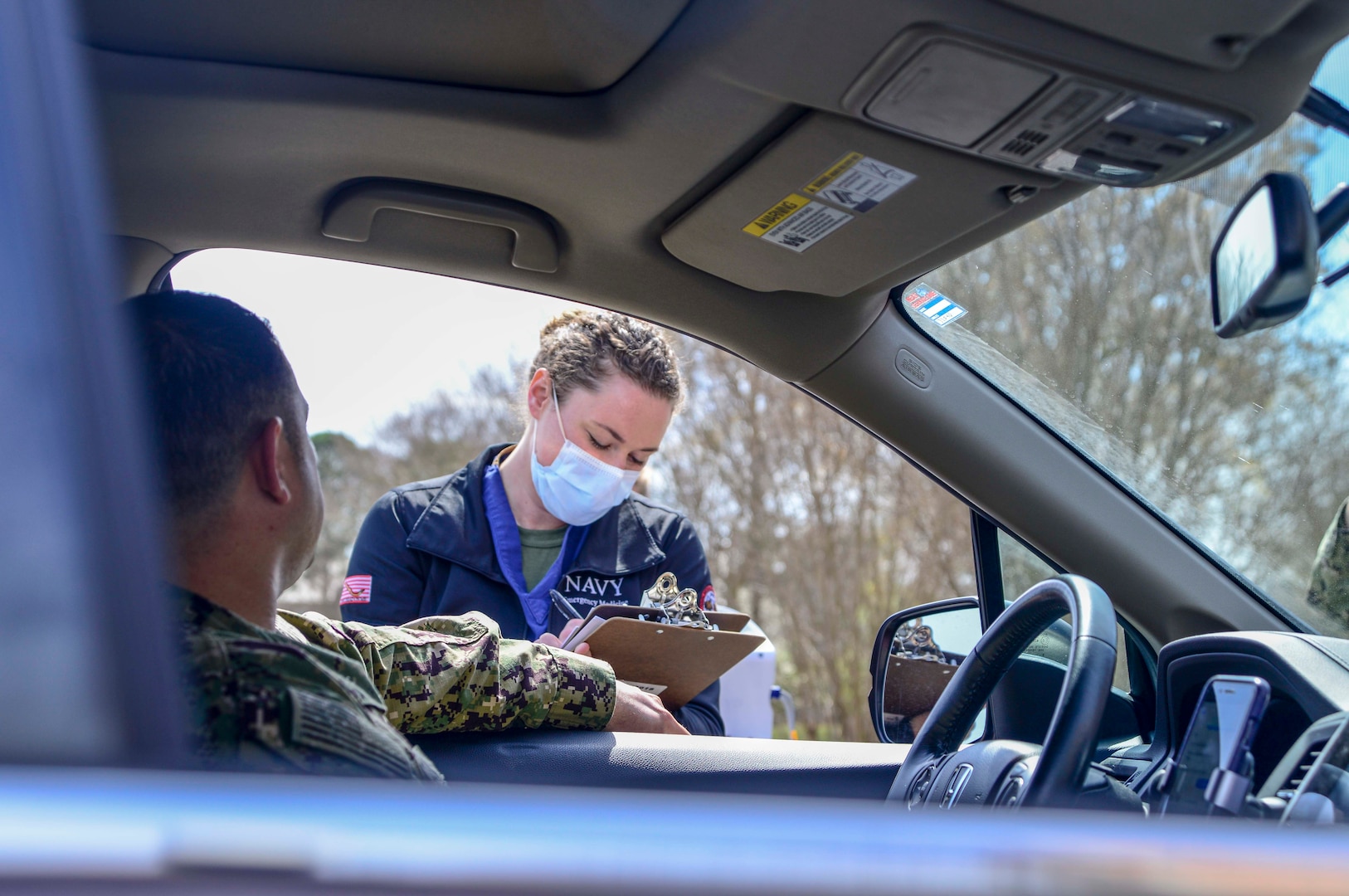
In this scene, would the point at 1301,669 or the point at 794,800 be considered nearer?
the point at 794,800

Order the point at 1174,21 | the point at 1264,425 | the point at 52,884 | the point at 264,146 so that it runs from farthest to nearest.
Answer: the point at 1264,425 → the point at 264,146 → the point at 1174,21 → the point at 52,884

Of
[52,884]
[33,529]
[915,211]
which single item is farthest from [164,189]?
[52,884]

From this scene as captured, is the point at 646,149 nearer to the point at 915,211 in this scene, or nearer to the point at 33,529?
the point at 915,211

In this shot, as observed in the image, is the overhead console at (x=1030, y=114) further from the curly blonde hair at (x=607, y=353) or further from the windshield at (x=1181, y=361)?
the curly blonde hair at (x=607, y=353)

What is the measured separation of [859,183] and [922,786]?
39.0 inches

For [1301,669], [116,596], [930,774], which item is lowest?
[930,774]

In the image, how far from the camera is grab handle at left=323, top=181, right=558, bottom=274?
196 centimetres

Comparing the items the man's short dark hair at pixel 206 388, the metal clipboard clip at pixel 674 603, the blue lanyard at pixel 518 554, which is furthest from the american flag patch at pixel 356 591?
the man's short dark hair at pixel 206 388

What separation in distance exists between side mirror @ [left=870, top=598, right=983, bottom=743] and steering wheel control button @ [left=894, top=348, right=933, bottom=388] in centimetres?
59

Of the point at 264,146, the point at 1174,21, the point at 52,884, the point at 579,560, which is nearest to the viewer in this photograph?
the point at 52,884

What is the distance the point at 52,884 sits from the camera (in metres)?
0.55

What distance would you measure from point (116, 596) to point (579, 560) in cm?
223

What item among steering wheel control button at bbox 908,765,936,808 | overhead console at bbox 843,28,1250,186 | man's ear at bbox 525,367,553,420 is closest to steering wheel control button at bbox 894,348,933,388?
overhead console at bbox 843,28,1250,186

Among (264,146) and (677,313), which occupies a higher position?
(264,146)
